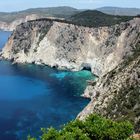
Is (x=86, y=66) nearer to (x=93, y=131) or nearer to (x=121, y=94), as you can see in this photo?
(x=121, y=94)

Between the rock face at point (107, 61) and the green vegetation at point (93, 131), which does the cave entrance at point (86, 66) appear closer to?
the rock face at point (107, 61)

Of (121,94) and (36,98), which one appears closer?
(121,94)

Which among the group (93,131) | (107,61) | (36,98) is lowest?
(36,98)

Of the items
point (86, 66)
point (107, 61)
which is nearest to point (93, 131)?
point (107, 61)

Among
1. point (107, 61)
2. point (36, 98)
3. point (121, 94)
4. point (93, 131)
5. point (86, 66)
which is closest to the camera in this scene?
point (93, 131)

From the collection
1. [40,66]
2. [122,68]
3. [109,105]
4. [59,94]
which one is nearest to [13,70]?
[40,66]

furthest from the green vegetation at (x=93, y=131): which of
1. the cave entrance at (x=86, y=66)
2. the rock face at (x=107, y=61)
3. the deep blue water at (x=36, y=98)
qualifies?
the cave entrance at (x=86, y=66)
